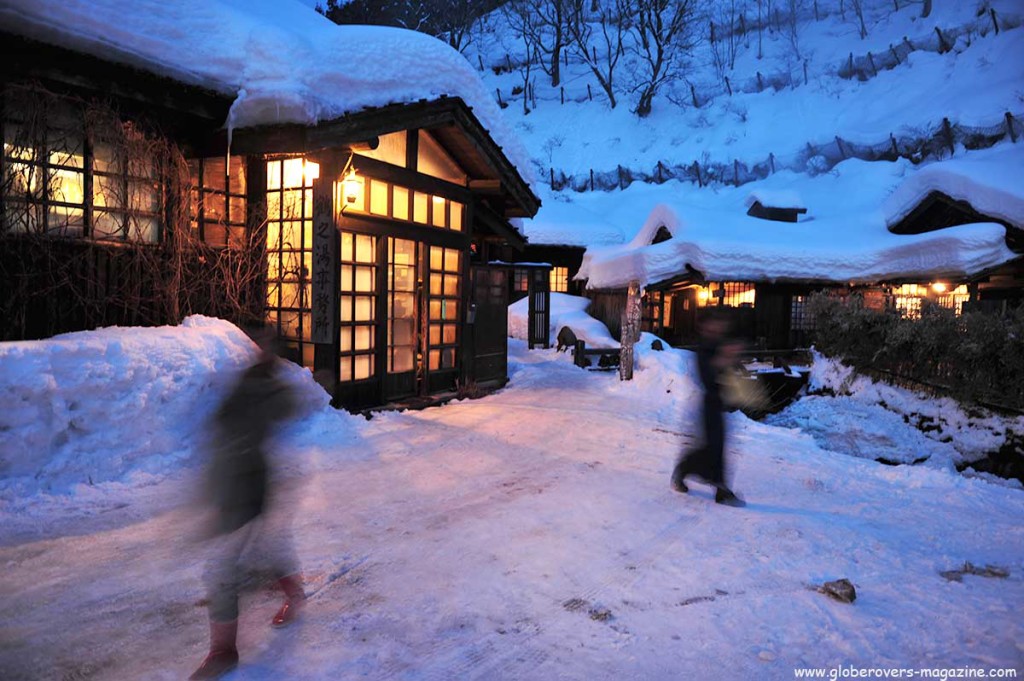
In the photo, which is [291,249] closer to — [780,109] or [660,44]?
[780,109]

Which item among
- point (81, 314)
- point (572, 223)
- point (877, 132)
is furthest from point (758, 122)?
point (81, 314)

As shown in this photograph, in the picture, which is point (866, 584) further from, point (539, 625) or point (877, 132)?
point (877, 132)

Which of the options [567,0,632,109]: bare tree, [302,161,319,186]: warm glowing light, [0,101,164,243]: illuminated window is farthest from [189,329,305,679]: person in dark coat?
[567,0,632,109]: bare tree

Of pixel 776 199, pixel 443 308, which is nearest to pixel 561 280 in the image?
pixel 776 199

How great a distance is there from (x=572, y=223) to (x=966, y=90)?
25733mm

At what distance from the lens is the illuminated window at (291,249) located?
884 centimetres

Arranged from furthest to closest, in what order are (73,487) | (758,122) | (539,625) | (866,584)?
(758,122) → (73,487) → (866,584) → (539,625)

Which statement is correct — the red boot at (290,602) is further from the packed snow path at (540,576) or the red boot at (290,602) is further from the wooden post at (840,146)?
the wooden post at (840,146)

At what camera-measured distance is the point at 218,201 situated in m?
8.76

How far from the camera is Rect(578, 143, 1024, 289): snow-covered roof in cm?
1919

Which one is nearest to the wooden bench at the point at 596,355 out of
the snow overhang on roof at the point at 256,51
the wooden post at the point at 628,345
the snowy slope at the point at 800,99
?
the wooden post at the point at 628,345

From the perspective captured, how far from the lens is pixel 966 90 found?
36.0 metres

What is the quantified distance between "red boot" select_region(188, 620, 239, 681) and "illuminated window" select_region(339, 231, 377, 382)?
609cm

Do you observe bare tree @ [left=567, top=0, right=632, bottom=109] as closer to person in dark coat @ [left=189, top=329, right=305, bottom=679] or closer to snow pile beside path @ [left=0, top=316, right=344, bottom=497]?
snow pile beside path @ [left=0, top=316, right=344, bottom=497]
